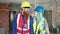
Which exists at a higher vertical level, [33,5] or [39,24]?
[33,5]

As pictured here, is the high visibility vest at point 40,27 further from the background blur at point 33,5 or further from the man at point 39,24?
the background blur at point 33,5

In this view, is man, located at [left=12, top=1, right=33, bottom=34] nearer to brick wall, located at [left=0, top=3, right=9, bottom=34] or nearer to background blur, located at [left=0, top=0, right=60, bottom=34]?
background blur, located at [left=0, top=0, right=60, bottom=34]

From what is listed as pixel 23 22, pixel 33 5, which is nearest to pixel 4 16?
pixel 33 5

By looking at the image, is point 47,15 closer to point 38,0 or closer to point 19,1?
point 38,0

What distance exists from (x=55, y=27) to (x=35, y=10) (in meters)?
0.60

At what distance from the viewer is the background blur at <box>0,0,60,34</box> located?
12.3ft

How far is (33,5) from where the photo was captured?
3.69 meters

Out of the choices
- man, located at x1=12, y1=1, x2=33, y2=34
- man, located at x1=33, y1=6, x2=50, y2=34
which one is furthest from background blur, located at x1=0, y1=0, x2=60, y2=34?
man, located at x1=12, y1=1, x2=33, y2=34

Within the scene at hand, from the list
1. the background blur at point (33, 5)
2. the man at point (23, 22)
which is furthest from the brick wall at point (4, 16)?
the man at point (23, 22)

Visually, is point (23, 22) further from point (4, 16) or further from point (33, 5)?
point (4, 16)

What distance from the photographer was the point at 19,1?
12.3 feet

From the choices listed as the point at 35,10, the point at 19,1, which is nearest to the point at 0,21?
the point at 19,1

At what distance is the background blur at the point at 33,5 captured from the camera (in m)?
3.74

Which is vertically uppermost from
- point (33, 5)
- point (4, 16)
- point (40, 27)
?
point (33, 5)
